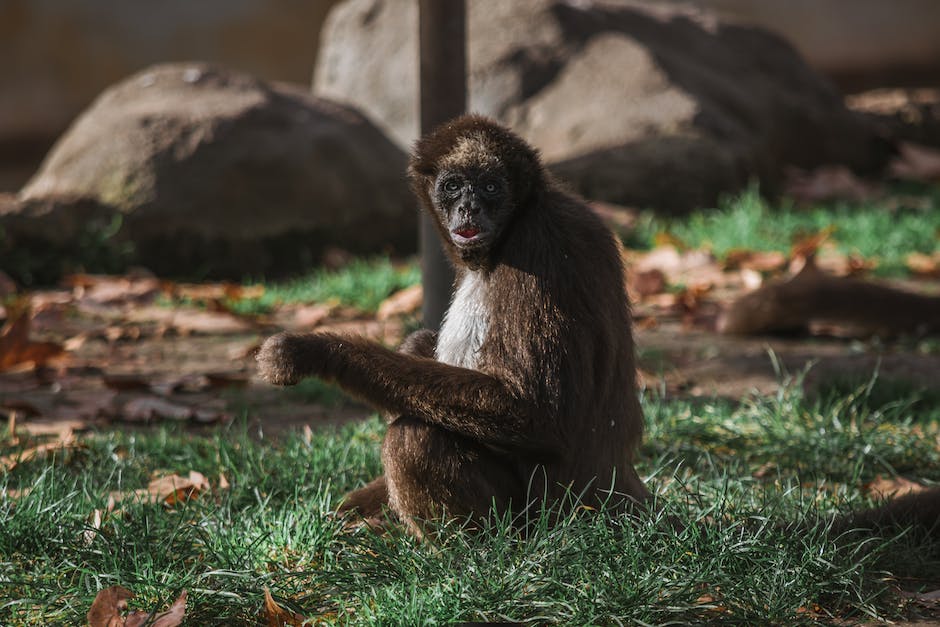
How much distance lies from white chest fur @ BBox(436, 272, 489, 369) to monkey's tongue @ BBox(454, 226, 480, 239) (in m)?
0.16

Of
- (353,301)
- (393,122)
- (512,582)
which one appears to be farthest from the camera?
(393,122)

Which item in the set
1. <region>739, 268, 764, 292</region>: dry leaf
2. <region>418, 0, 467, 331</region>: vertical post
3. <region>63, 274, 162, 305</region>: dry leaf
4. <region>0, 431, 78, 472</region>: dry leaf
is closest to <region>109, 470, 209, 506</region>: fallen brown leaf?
<region>0, 431, 78, 472</region>: dry leaf

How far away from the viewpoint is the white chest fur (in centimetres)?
367

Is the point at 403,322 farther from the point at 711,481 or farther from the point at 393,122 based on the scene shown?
the point at 393,122

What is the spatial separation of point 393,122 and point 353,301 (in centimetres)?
462

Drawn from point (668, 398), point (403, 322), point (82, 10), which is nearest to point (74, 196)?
point (403, 322)

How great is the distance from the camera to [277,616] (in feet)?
10.1

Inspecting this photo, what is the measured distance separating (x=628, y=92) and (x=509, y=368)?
295 inches

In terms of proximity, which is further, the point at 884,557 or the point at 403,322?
the point at 403,322

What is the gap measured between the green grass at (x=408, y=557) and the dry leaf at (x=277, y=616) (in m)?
0.03

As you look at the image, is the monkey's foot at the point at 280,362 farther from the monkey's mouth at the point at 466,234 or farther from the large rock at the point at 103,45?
the large rock at the point at 103,45

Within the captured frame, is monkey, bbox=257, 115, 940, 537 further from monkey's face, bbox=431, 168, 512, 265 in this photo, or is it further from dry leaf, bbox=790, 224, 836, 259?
dry leaf, bbox=790, 224, 836, 259

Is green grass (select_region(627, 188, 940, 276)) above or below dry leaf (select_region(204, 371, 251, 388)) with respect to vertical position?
above

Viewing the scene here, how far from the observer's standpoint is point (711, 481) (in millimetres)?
4258
